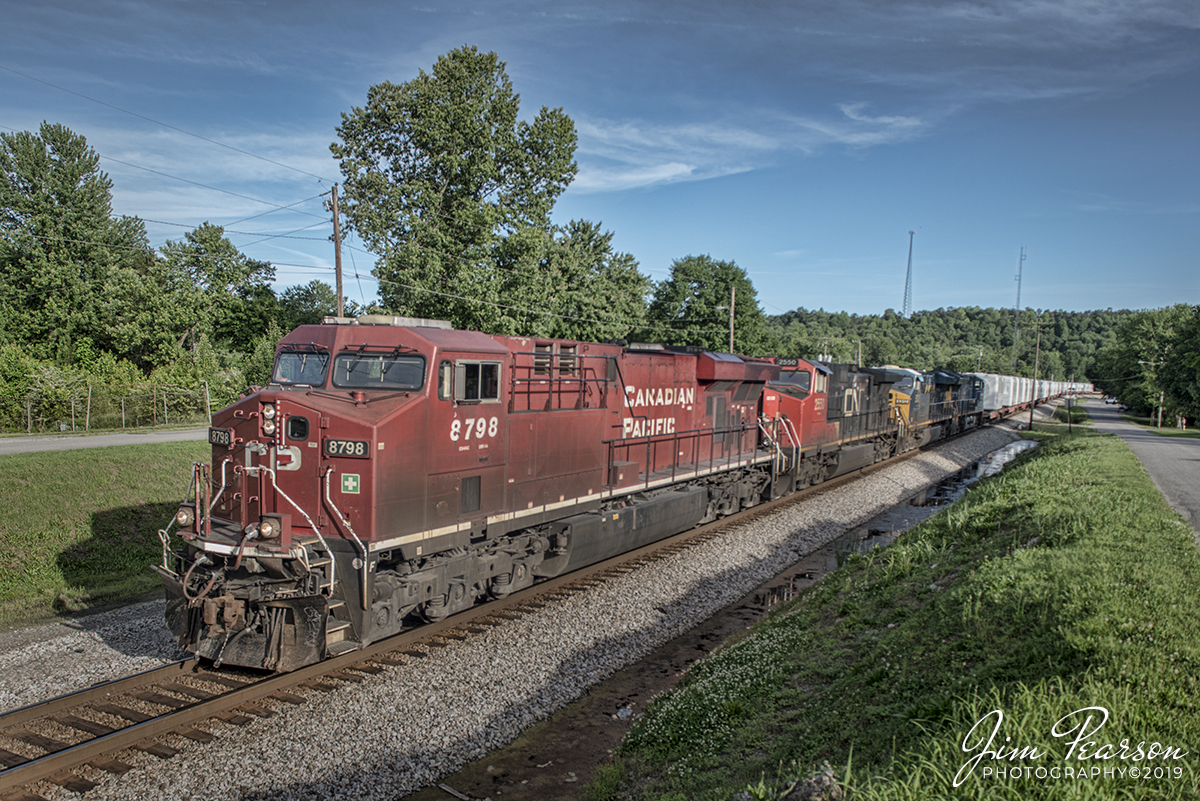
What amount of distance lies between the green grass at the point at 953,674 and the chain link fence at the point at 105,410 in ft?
82.4

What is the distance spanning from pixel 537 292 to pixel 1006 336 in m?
179

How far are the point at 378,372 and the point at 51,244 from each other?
38628 millimetres

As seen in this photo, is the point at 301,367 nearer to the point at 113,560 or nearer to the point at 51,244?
the point at 113,560

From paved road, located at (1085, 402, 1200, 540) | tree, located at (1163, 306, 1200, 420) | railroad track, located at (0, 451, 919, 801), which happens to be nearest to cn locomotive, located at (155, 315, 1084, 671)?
railroad track, located at (0, 451, 919, 801)

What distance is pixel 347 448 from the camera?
7.86m

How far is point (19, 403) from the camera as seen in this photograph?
23.2 m

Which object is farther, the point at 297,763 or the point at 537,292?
the point at 537,292

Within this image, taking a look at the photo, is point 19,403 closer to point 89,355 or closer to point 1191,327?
point 89,355

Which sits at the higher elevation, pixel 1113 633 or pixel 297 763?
pixel 1113 633

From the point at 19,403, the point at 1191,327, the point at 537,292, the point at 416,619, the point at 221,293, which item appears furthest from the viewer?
the point at 221,293

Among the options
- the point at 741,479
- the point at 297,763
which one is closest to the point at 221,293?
the point at 741,479

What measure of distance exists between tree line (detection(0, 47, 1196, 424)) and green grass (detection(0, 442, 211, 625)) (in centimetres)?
1165

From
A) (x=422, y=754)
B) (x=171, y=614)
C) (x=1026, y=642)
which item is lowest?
(x=422, y=754)

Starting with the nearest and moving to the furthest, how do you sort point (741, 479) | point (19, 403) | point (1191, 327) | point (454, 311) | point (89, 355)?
point (741, 479) < point (19, 403) < point (454, 311) < point (89, 355) < point (1191, 327)
